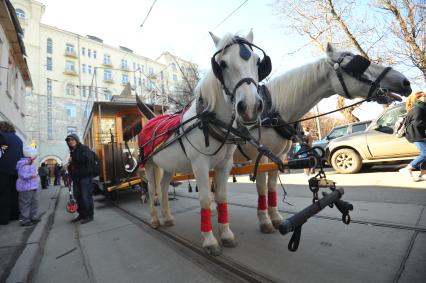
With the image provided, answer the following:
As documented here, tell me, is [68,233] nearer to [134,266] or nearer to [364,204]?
[134,266]

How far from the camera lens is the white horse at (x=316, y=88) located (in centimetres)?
214

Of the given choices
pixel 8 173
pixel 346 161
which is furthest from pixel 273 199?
pixel 346 161

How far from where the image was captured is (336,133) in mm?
10164

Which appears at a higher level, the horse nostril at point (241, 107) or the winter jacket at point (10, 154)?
the winter jacket at point (10, 154)

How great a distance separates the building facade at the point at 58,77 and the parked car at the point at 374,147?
883 inches

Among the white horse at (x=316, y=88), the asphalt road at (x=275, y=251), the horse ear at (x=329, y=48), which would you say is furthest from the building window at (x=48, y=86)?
the horse ear at (x=329, y=48)

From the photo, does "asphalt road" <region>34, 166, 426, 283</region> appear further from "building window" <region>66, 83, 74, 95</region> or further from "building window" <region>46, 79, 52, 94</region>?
"building window" <region>66, 83, 74, 95</region>

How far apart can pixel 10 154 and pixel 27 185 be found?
31.2 inches

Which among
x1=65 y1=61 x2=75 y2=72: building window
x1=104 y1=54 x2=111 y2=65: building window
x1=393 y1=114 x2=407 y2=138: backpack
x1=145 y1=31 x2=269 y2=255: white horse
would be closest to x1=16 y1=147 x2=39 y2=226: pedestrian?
x1=145 y1=31 x2=269 y2=255: white horse

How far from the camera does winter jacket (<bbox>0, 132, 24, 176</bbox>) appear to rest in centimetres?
478

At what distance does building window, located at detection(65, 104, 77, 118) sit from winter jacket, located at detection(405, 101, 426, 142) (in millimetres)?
37195

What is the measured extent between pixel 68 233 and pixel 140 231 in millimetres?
1418

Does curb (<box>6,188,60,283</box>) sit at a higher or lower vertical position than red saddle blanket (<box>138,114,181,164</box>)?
lower

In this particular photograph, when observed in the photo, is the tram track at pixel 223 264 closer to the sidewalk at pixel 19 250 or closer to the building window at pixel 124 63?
the sidewalk at pixel 19 250
